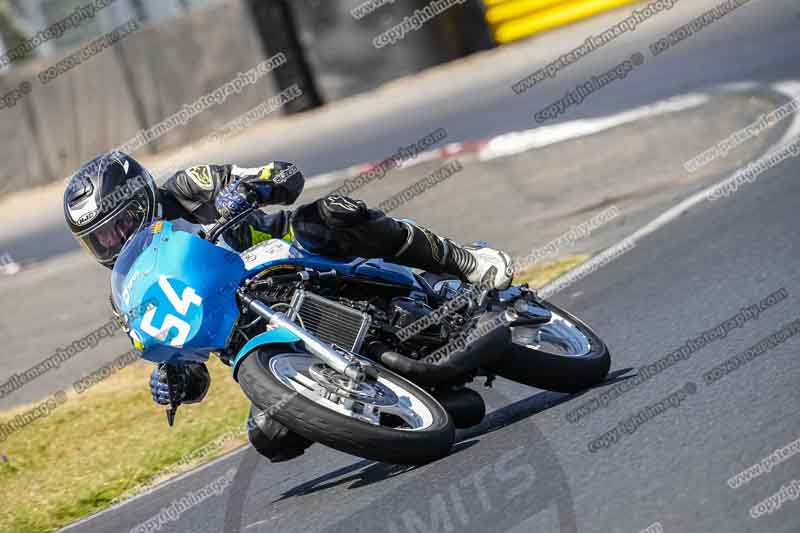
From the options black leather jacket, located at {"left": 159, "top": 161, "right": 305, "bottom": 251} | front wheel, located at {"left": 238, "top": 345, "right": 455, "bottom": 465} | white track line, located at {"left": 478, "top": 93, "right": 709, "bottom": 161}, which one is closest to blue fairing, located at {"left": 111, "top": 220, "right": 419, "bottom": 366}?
front wheel, located at {"left": 238, "top": 345, "right": 455, "bottom": 465}

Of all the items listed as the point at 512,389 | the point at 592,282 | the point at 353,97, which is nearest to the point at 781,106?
the point at 592,282

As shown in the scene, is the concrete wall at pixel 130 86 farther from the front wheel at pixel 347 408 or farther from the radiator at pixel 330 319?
the front wheel at pixel 347 408

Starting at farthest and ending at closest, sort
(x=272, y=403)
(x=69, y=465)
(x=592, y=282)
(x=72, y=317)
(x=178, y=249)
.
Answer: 1. (x=72, y=317)
2. (x=592, y=282)
3. (x=69, y=465)
4. (x=178, y=249)
5. (x=272, y=403)

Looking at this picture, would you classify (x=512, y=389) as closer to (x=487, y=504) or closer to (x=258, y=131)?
(x=487, y=504)

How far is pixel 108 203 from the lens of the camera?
17.0 feet

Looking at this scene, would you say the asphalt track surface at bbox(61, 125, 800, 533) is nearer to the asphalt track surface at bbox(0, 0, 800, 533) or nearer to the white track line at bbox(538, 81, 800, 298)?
the asphalt track surface at bbox(0, 0, 800, 533)

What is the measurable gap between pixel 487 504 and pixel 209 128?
15.2 metres

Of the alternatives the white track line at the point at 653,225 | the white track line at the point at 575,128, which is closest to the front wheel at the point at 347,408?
the white track line at the point at 653,225

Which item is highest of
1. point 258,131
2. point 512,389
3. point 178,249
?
point 178,249

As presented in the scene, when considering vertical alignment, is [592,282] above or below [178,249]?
below

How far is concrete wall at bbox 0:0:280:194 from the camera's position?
18344mm

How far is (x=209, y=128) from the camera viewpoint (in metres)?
18.8

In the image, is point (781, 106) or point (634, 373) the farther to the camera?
point (781, 106)

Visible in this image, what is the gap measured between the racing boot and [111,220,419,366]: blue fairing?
0.74 metres
